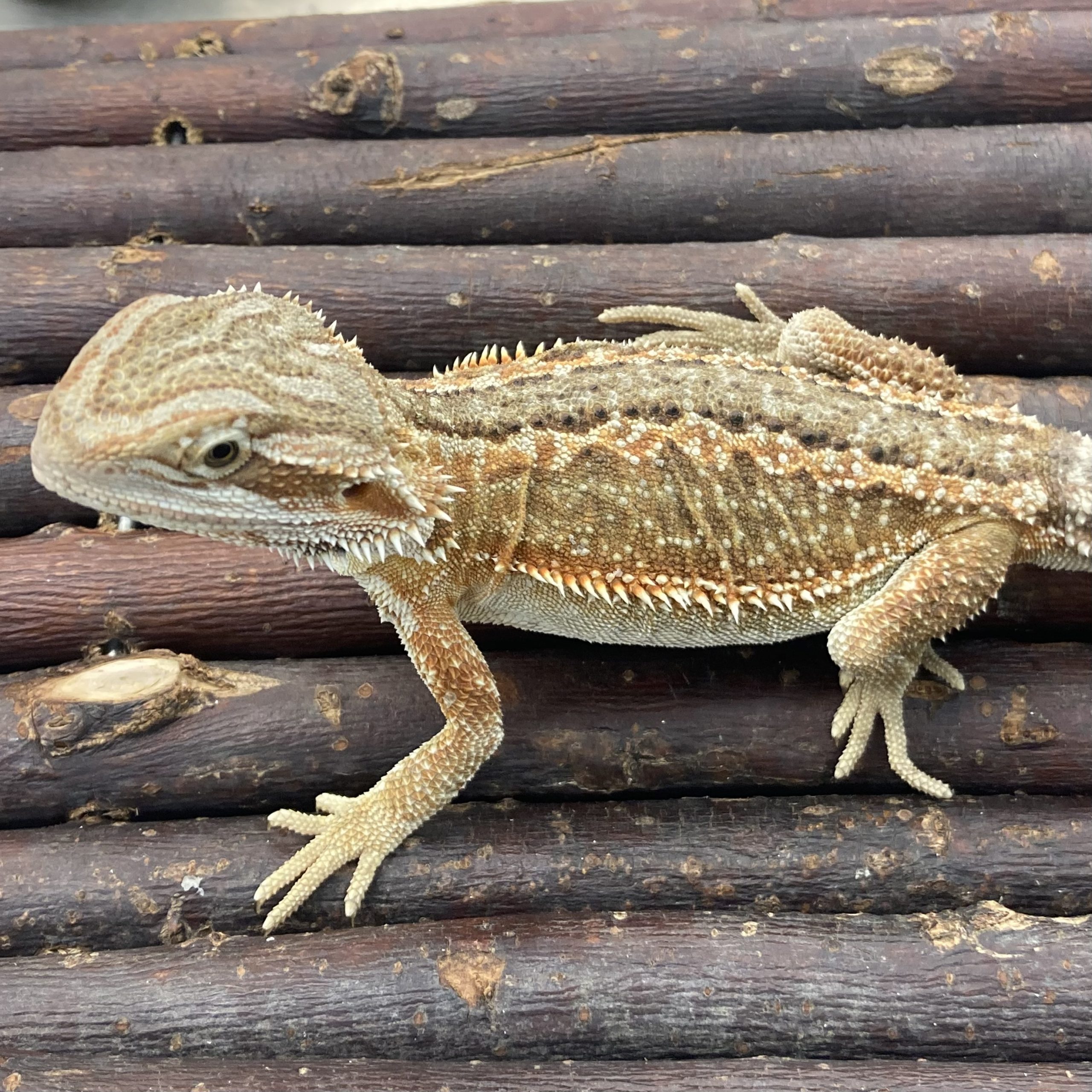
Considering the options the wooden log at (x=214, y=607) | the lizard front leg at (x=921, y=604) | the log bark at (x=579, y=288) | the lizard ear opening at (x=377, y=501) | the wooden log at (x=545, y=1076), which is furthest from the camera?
the log bark at (x=579, y=288)

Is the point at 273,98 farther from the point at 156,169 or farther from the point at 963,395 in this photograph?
the point at 963,395

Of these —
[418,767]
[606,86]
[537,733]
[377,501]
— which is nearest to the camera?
[377,501]

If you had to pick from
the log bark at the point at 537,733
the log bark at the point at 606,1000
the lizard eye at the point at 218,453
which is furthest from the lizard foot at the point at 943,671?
the lizard eye at the point at 218,453

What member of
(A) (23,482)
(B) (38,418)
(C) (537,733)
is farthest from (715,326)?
(A) (23,482)

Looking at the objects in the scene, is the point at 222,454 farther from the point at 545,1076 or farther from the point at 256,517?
the point at 545,1076

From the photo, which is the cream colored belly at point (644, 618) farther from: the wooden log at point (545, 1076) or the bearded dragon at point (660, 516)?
the wooden log at point (545, 1076)

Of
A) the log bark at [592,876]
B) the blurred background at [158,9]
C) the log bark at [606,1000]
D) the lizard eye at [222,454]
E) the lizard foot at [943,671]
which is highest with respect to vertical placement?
the blurred background at [158,9]

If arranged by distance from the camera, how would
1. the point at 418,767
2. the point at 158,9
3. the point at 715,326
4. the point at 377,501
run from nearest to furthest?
the point at 377,501 → the point at 418,767 → the point at 715,326 → the point at 158,9
